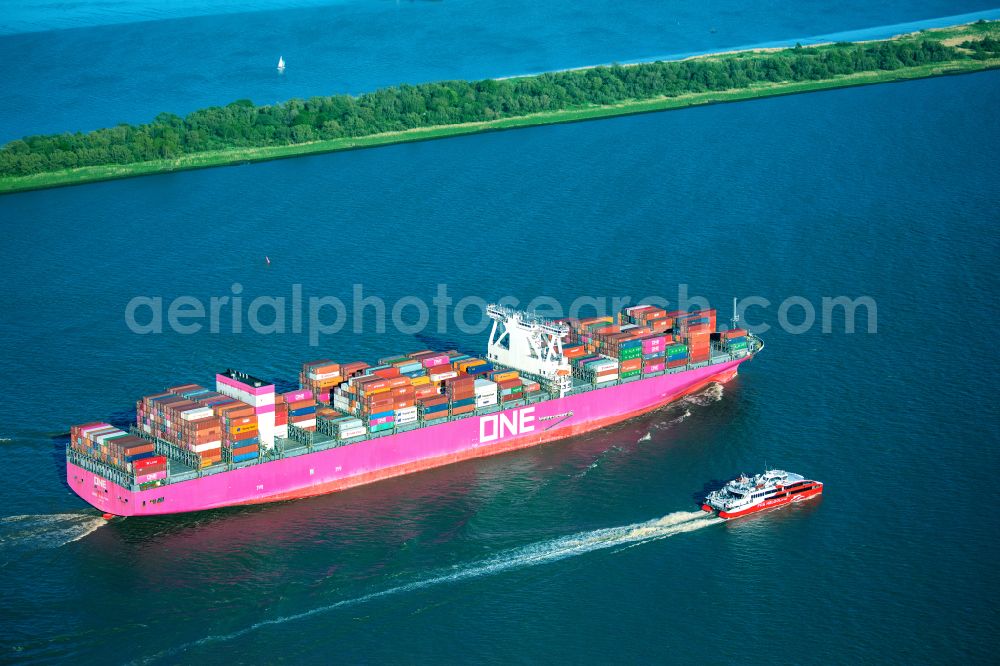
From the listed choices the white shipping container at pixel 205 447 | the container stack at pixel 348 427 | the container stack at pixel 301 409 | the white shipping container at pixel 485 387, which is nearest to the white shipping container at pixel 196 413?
the white shipping container at pixel 205 447

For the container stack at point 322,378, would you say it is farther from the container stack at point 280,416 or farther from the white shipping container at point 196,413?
the white shipping container at point 196,413

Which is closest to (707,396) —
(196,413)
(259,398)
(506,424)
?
(506,424)

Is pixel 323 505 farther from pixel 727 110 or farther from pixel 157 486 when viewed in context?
pixel 727 110

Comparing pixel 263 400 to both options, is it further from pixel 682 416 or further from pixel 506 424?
pixel 682 416

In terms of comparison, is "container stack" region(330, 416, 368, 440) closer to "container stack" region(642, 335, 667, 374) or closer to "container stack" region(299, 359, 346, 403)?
"container stack" region(299, 359, 346, 403)

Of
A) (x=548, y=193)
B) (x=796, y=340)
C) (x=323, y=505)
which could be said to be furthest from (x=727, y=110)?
(x=323, y=505)

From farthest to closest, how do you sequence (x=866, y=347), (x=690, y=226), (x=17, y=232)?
(x=17, y=232) < (x=690, y=226) < (x=866, y=347)
